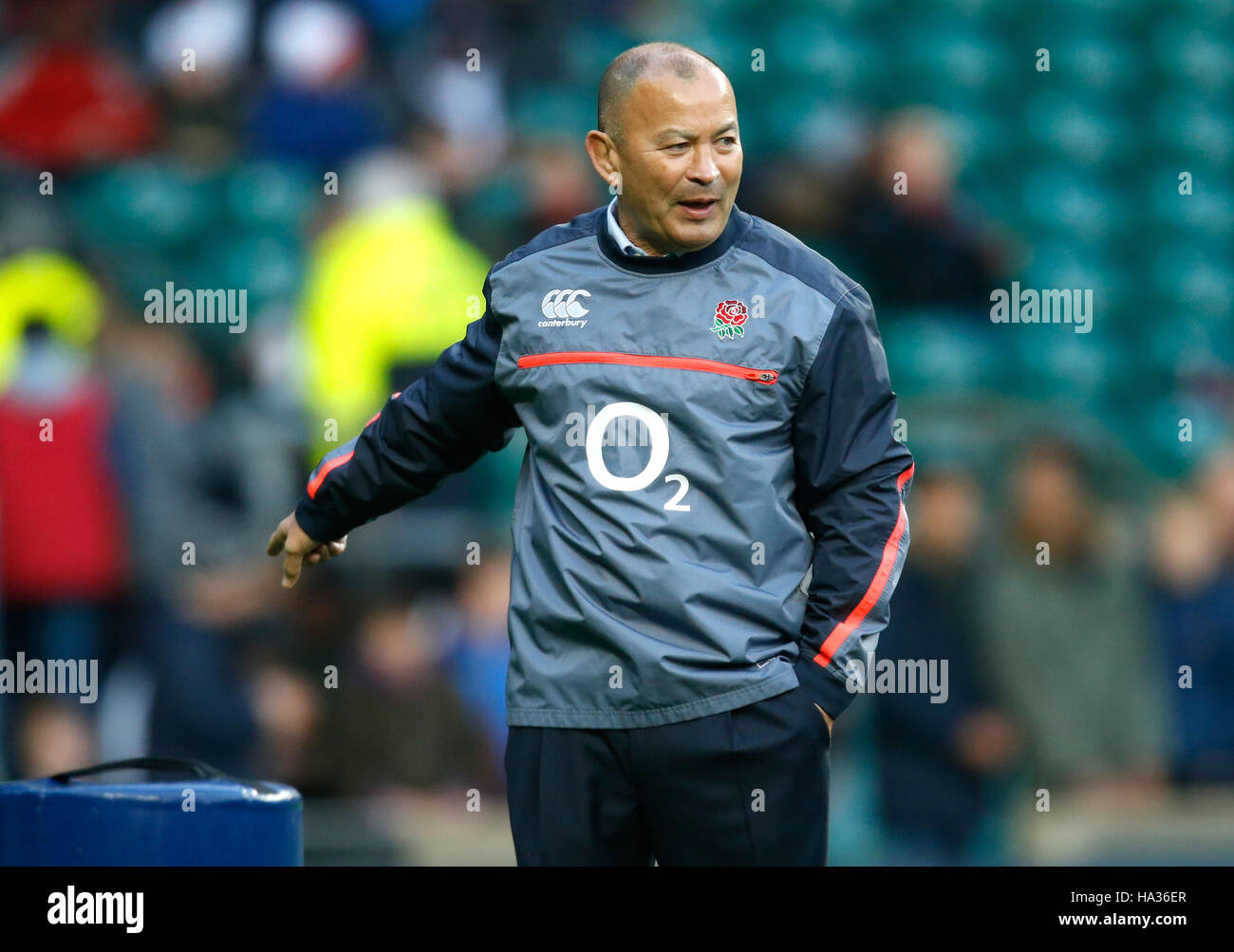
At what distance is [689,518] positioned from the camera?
132 inches

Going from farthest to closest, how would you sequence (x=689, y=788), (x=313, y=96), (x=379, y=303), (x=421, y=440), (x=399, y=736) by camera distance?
(x=313, y=96)
(x=379, y=303)
(x=399, y=736)
(x=421, y=440)
(x=689, y=788)

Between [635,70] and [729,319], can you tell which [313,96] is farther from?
[729,319]

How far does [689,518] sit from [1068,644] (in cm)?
426

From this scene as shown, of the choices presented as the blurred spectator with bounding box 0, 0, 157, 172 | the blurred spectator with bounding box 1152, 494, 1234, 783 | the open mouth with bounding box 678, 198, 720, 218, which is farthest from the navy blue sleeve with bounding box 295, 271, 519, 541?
the blurred spectator with bounding box 0, 0, 157, 172

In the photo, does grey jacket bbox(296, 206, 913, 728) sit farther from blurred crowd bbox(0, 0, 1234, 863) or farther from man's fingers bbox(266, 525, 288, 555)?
blurred crowd bbox(0, 0, 1234, 863)

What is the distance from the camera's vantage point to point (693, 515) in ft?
11.0

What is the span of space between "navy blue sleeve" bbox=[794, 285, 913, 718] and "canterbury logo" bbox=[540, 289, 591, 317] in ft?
1.42

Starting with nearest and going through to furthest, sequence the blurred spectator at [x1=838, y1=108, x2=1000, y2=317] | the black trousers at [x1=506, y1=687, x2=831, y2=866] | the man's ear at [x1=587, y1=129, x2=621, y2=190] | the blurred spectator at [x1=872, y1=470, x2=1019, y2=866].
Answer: the black trousers at [x1=506, y1=687, x2=831, y2=866]
the man's ear at [x1=587, y1=129, x2=621, y2=190]
the blurred spectator at [x1=872, y1=470, x2=1019, y2=866]
the blurred spectator at [x1=838, y1=108, x2=1000, y2=317]

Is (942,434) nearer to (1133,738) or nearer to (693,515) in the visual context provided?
(1133,738)

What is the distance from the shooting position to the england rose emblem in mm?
3395

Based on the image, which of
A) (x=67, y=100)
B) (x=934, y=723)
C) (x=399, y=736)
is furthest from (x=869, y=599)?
(x=67, y=100)

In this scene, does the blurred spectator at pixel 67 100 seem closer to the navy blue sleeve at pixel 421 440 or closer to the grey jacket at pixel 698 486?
the navy blue sleeve at pixel 421 440

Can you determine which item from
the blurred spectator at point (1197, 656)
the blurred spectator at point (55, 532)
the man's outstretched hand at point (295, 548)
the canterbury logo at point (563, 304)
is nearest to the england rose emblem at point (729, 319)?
the canterbury logo at point (563, 304)
